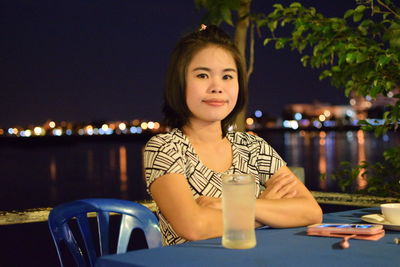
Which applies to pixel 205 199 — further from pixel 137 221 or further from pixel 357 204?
pixel 357 204

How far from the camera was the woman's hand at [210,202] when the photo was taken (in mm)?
1634

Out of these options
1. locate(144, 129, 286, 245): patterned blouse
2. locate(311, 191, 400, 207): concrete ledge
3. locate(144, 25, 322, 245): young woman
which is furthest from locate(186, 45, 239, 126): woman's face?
locate(311, 191, 400, 207): concrete ledge

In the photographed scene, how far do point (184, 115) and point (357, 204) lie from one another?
1.80 metres

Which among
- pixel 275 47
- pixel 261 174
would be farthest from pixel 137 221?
pixel 275 47

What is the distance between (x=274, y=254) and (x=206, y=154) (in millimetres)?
710

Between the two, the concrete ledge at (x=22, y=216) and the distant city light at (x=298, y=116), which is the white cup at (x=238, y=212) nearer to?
the concrete ledge at (x=22, y=216)

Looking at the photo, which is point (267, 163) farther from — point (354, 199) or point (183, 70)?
point (354, 199)

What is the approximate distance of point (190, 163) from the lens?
1.78 metres

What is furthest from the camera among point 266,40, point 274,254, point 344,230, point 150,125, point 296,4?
point 150,125

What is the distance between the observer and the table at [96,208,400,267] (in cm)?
111

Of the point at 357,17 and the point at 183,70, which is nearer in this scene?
the point at 183,70

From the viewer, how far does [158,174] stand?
66.0 inches

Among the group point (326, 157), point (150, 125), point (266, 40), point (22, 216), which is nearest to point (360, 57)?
point (266, 40)

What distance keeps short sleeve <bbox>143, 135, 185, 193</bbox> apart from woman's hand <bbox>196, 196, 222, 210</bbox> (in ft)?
0.34
